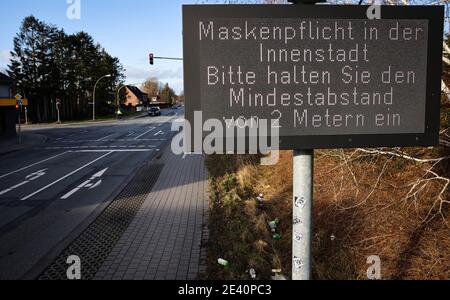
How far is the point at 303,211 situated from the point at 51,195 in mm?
10388

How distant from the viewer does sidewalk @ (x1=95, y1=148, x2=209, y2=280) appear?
21.2 feet

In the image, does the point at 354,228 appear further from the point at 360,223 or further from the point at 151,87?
the point at 151,87

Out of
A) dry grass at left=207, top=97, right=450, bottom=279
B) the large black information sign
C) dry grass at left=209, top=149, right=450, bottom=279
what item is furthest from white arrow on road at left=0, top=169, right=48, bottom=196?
the large black information sign

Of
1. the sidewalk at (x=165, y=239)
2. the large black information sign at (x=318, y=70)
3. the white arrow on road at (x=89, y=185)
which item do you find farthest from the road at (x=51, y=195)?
the large black information sign at (x=318, y=70)

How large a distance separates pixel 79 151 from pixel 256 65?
21.0 meters

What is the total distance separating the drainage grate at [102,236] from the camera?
6.61 metres

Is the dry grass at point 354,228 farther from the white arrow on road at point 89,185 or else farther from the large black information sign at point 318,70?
the white arrow on road at point 89,185

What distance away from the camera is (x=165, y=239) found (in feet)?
26.2

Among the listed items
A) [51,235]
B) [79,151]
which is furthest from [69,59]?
[51,235]

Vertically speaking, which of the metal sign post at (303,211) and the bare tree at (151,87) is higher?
the bare tree at (151,87)

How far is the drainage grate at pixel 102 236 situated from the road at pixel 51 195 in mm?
226

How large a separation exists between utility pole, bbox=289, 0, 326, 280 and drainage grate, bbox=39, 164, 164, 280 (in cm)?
400
